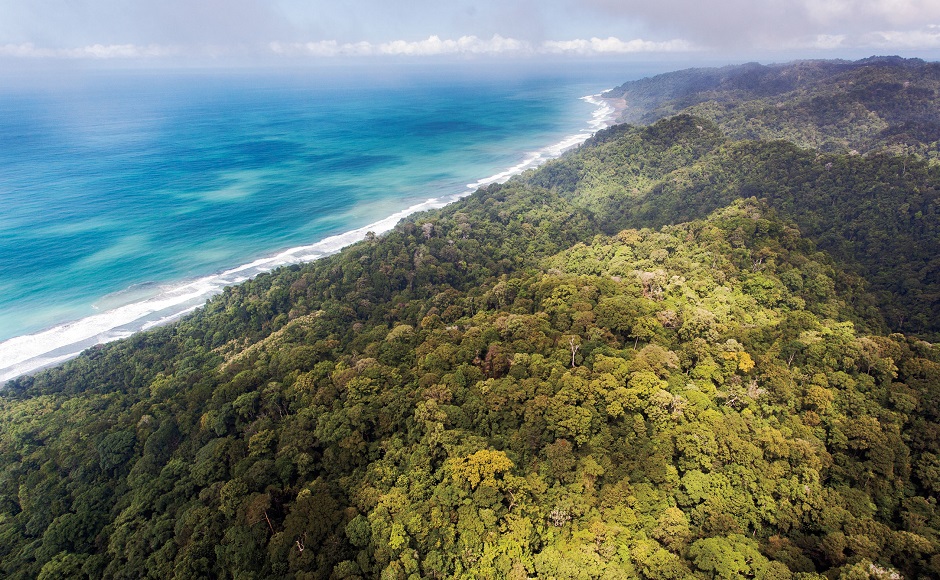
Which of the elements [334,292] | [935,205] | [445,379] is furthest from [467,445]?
[935,205]

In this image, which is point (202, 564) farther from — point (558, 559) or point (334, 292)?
point (334, 292)

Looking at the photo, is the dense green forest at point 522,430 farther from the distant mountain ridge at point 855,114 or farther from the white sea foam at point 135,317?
the distant mountain ridge at point 855,114

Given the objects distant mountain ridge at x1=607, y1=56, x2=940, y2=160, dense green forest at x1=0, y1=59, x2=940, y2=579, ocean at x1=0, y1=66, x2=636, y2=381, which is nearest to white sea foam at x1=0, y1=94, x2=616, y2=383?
ocean at x1=0, y1=66, x2=636, y2=381

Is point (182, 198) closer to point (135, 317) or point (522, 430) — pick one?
point (135, 317)

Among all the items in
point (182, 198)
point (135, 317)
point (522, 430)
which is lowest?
point (522, 430)

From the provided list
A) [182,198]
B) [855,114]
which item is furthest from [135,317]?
[855,114]

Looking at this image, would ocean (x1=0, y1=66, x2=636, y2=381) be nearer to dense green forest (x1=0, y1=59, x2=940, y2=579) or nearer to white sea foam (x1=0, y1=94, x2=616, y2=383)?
white sea foam (x1=0, y1=94, x2=616, y2=383)
